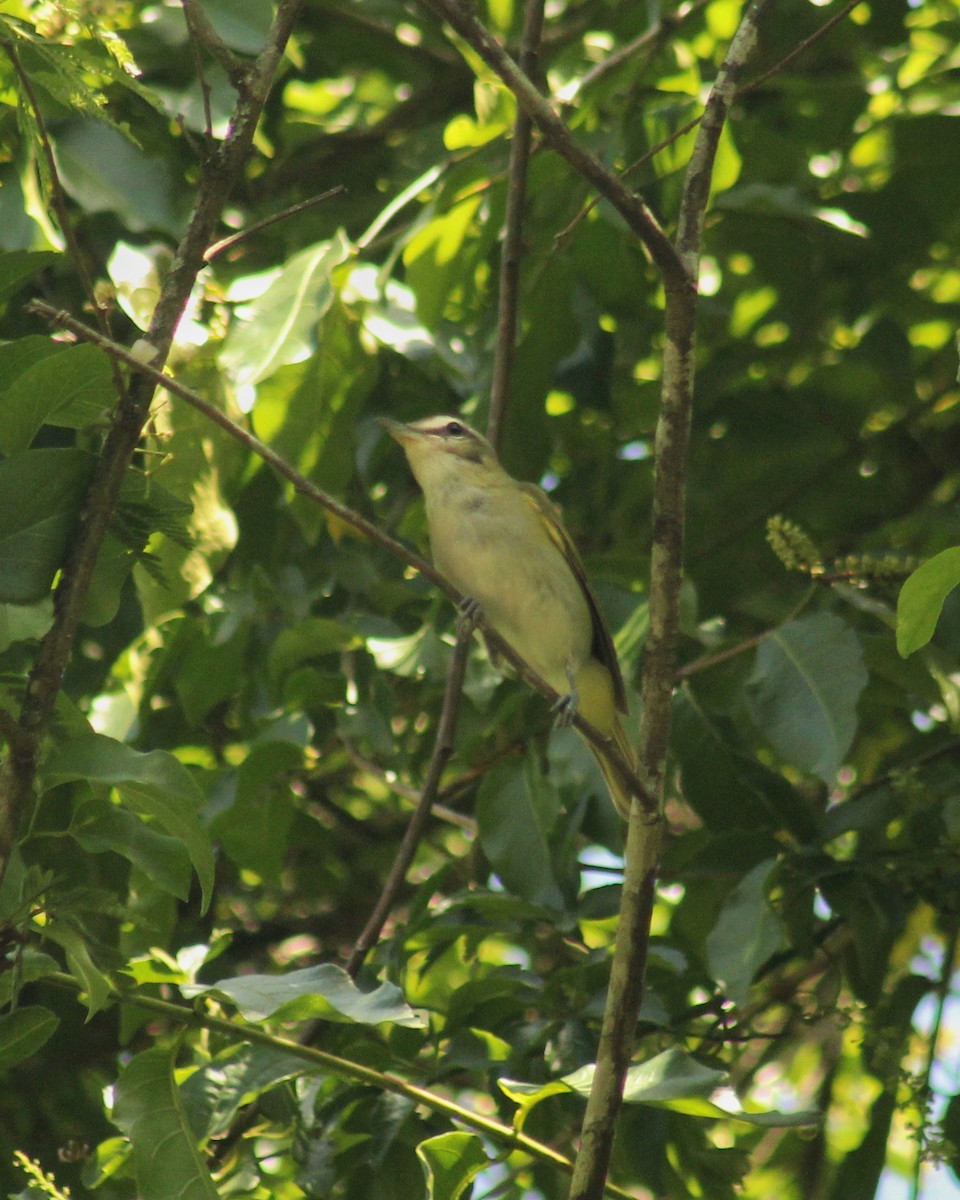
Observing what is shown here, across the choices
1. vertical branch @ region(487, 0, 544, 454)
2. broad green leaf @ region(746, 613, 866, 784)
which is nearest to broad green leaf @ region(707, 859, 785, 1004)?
broad green leaf @ region(746, 613, 866, 784)

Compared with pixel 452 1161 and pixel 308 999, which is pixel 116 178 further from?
pixel 452 1161

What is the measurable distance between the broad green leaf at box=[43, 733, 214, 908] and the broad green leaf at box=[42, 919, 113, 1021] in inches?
8.5

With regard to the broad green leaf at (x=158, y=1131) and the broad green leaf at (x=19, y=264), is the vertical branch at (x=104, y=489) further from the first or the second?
the broad green leaf at (x=158, y=1131)

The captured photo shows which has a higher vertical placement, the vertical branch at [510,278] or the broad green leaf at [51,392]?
the vertical branch at [510,278]

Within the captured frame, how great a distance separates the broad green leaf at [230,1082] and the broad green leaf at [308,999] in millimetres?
259

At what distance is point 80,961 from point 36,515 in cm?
76

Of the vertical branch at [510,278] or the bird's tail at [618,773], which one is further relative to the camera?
the vertical branch at [510,278]

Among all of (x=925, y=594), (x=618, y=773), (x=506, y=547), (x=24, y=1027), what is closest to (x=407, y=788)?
(x=506, y=547)

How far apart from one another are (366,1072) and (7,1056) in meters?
0.68

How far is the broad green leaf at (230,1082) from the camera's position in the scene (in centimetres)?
288

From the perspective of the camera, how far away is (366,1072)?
285cm

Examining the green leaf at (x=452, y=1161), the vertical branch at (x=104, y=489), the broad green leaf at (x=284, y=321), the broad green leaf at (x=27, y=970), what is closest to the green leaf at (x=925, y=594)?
the green leaf at (x=452, y=1161)

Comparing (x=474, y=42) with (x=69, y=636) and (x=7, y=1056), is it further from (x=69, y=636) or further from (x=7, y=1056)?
(x=7, y=1056)

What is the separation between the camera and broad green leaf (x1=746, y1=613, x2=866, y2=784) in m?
3.35
